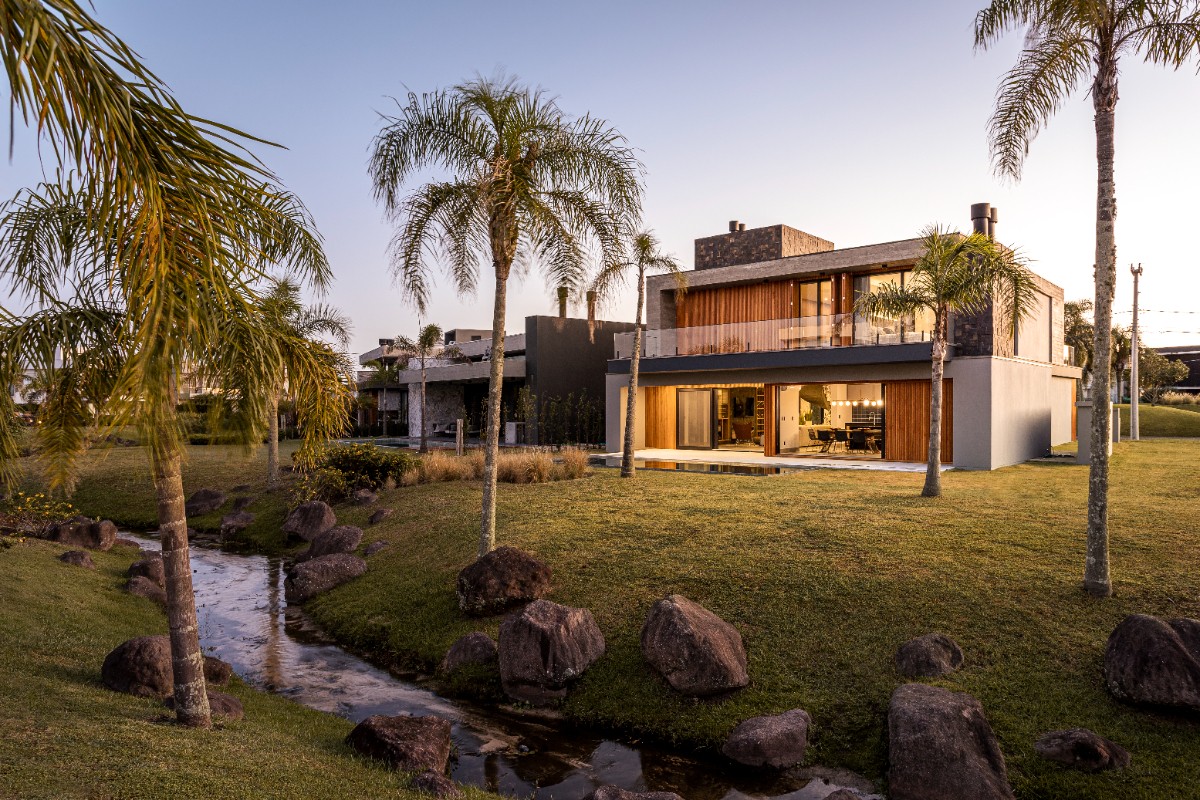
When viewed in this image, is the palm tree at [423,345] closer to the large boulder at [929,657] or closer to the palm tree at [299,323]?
the palm tree at [299,323]

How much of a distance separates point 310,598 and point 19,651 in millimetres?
4299

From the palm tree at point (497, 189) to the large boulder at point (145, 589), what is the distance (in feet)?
16.5

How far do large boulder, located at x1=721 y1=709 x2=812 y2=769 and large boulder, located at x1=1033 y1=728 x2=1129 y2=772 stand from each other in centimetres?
177

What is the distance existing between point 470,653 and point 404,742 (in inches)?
99.0

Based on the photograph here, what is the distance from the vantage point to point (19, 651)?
6820 mm

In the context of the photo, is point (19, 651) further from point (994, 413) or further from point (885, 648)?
point (994, 413)

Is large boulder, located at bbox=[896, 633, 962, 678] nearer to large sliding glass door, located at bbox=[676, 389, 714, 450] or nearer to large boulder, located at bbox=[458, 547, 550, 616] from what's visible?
large boulder, located at bbox=[458, 547, 550, 616]

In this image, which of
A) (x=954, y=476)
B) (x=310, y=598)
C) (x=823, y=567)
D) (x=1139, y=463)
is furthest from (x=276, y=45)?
(x=1139, y=463)

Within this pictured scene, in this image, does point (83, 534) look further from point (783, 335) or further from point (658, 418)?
point (783, 335)

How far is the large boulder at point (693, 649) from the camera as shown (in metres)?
6.88

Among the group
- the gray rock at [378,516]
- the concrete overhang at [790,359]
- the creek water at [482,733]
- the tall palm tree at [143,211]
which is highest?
the concrete overhang at [790,359]

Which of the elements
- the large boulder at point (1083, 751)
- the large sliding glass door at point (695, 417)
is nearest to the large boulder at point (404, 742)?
the large boulder at point (1083, 751)

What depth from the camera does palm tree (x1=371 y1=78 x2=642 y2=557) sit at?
9.18m

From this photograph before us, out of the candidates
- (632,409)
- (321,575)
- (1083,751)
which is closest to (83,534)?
(321,575)
